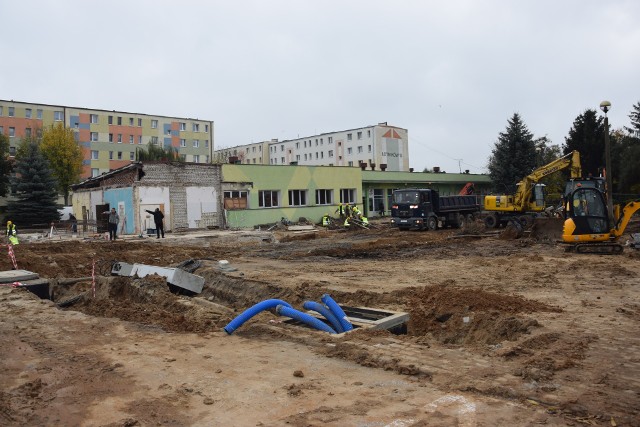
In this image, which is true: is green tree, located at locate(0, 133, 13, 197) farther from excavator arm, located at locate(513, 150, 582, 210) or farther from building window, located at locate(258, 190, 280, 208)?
excavator arm, located at locate(513, 150, 582, 210)

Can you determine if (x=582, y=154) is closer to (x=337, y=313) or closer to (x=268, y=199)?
(x=268, y=199)

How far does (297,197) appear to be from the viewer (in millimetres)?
39344

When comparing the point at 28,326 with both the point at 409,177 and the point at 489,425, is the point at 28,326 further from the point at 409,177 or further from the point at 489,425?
the point at 409,177

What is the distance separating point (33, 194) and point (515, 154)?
43730mm

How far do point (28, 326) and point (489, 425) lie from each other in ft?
23.4

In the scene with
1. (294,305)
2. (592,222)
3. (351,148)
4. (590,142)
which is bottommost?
(294,305)

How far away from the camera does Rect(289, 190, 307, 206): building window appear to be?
3879cm

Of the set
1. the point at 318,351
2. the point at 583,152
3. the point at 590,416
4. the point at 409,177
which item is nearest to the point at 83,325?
the point at 318,351

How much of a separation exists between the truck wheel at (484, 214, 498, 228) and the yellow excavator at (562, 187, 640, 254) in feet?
36.5

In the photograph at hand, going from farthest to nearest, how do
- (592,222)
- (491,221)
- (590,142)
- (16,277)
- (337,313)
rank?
(590,142), (491,221), (592,222), (16,277), (337,313)

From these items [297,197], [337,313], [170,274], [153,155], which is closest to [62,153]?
[153,155]

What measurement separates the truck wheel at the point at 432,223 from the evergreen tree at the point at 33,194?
29.5 m

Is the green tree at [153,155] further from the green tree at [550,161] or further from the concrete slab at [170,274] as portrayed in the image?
the concrete slab at [170,274]

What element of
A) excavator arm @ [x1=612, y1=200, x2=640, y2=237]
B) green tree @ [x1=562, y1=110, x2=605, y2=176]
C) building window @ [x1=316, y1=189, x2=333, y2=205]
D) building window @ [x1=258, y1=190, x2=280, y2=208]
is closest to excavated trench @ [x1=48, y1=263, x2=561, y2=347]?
excavator arm @ [x1=612, y1=200, x2=640, y2=237]
